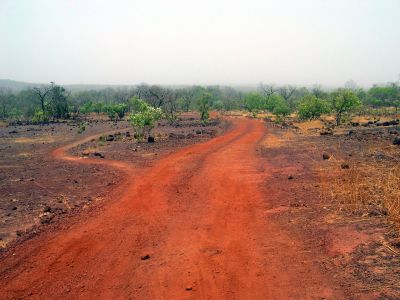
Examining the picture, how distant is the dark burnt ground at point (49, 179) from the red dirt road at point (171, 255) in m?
1.24

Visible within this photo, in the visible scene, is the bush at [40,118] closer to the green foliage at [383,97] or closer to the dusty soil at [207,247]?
the dusty soil at [207,247]

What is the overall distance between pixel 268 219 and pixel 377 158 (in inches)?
456

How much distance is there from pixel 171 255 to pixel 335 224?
536 cm

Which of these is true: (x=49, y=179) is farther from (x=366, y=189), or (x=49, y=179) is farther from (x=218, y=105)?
(x=218, y=105)

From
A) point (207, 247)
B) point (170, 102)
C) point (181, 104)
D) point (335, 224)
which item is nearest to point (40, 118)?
point (170, 102)

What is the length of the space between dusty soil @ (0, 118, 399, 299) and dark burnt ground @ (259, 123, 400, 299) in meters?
0.04

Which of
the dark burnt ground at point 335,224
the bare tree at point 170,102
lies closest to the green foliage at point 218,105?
the bare tree at point 170,102

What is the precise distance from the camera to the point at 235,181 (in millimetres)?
17281

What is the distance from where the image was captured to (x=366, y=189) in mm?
14117

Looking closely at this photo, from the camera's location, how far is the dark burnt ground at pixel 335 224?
27.3 feet

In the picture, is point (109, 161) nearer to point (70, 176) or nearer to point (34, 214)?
point (70, 176)

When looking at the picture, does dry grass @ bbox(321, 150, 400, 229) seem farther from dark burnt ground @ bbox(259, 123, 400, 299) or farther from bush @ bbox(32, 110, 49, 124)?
bush @ bbox(32, 110, 49, 124)

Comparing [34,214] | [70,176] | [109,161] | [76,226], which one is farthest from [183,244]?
[109,161]

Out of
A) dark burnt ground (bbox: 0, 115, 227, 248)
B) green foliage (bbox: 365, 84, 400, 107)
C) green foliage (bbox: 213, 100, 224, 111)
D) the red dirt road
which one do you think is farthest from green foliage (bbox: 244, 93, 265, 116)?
the red dirt road
